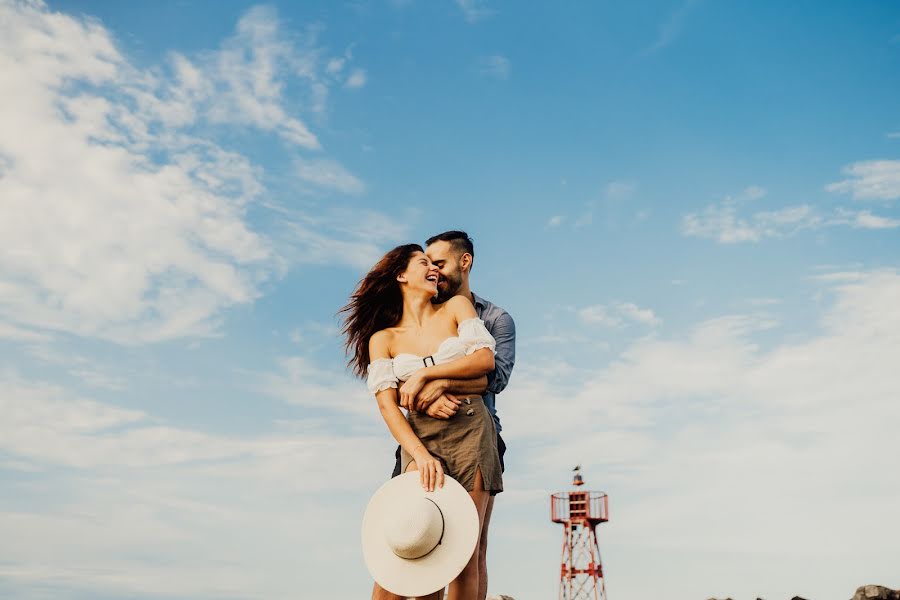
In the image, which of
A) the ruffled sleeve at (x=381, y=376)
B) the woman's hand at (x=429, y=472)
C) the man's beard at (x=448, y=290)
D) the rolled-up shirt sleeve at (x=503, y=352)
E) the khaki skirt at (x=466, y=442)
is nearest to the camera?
the woman's hand at (x=429, y=472)

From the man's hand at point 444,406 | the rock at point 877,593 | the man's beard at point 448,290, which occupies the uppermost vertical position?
the man's beard at point 448,290

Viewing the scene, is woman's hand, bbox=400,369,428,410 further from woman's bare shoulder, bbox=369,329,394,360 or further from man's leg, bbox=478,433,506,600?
man's leg, bbox=478,433,506,600

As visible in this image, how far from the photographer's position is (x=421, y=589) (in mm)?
4070

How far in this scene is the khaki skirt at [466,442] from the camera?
4258mm

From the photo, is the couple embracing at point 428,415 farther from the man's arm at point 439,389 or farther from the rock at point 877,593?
the rock at point 877,593

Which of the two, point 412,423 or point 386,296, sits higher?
point 386,296

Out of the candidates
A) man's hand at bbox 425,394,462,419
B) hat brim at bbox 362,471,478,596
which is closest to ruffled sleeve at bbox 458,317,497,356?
man's hand at bbox 425,394,462,419

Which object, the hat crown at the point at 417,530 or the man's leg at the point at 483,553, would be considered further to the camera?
the man's leg at the point at 483,553

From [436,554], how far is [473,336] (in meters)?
1.15

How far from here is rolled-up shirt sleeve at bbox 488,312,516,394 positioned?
→ 15.8ft

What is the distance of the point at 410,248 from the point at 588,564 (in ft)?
85.1

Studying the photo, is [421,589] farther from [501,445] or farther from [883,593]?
[883,593]

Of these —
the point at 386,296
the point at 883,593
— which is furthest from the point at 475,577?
the point at 883,593

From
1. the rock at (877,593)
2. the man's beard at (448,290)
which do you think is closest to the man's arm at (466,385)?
the man's beard at (448,290)
